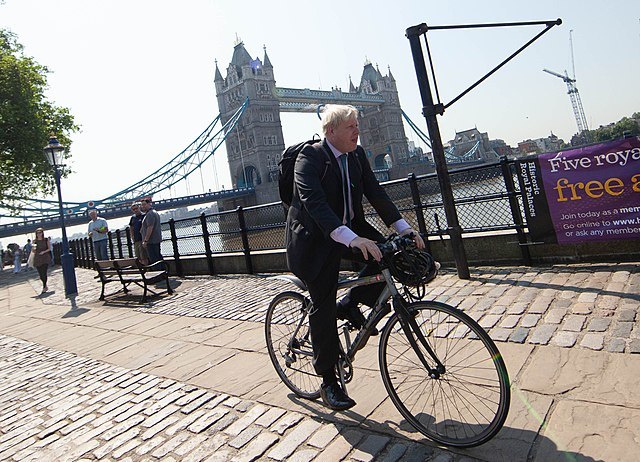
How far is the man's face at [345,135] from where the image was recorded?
2.14 m

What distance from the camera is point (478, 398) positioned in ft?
6.31

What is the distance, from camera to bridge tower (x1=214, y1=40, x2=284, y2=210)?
233 feet

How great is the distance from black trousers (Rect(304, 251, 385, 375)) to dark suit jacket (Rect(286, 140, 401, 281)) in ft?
0.18

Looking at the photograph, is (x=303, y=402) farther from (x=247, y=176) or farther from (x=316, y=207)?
(x=247, y=176)

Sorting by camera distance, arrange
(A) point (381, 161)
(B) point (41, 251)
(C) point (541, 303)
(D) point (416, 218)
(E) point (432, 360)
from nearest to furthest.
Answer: (E) point (432, 360) < (C) point (541, 303) < (D) point (416, 218) < (B) point (41, 251) < (A) point (381, 161)

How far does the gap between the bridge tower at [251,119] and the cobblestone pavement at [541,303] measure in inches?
2467

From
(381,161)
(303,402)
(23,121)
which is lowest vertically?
(303,402)

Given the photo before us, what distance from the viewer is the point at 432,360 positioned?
198 cm

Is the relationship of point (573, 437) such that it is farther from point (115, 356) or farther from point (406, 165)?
Answer: point (406, 165)

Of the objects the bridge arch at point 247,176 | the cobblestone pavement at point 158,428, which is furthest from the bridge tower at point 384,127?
the cobblestone pavement at point 158,428

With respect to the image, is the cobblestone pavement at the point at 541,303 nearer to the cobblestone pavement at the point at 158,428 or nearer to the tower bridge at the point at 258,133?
the cobblestone pavement at the point at 158,428

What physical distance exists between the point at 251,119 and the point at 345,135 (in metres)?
73.3

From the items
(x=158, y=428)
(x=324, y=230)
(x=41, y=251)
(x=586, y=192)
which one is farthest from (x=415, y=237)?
(x=41, y=251)

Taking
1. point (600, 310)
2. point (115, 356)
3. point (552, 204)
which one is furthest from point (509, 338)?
point (115, 356)
